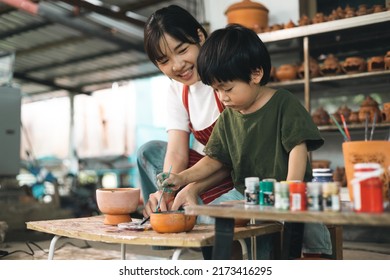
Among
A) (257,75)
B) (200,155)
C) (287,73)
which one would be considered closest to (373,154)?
(257,75)

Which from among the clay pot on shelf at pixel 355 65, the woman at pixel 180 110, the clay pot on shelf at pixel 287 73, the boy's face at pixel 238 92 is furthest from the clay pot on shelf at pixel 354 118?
the boy's face at pixel 238 92

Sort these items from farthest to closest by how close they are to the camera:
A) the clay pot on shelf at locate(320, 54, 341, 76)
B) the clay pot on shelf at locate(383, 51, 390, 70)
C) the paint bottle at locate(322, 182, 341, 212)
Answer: the clay pot on shelf at locate(320, 54, 341, 76) → the clay pot on shelf at locate(383, 51, 390, 70) → the paint bottle at locate(322, 182, 341, 212)

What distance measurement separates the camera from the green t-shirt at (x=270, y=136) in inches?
57.1

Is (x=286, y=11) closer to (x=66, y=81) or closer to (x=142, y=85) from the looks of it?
(x=142, y=85)

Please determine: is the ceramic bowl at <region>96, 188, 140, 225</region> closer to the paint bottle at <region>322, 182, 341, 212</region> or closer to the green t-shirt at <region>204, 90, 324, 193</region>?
the green t-shirt at <region>204, 90, 324, 193</region>

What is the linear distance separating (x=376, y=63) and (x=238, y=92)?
251 centimetres

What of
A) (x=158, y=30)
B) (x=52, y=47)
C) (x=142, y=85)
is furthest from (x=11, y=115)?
(x=142, y=85)

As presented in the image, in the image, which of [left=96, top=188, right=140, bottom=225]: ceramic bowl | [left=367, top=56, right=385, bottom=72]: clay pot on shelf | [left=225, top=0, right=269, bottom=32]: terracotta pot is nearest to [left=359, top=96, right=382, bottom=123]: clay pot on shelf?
[left=367, top=56, right=385, bottom=72]: clay pot on shelf

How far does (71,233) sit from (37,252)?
1.76 m

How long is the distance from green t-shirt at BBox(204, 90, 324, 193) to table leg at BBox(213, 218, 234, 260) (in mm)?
458

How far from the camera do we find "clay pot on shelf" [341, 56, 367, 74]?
361 cm

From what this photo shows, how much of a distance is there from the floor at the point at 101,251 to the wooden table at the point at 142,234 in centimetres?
139

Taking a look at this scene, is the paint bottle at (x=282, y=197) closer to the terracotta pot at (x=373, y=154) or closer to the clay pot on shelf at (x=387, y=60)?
the terracotta pot at (x=373, y=154)

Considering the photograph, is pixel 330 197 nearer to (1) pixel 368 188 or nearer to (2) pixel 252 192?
(1) pixel 368 188
